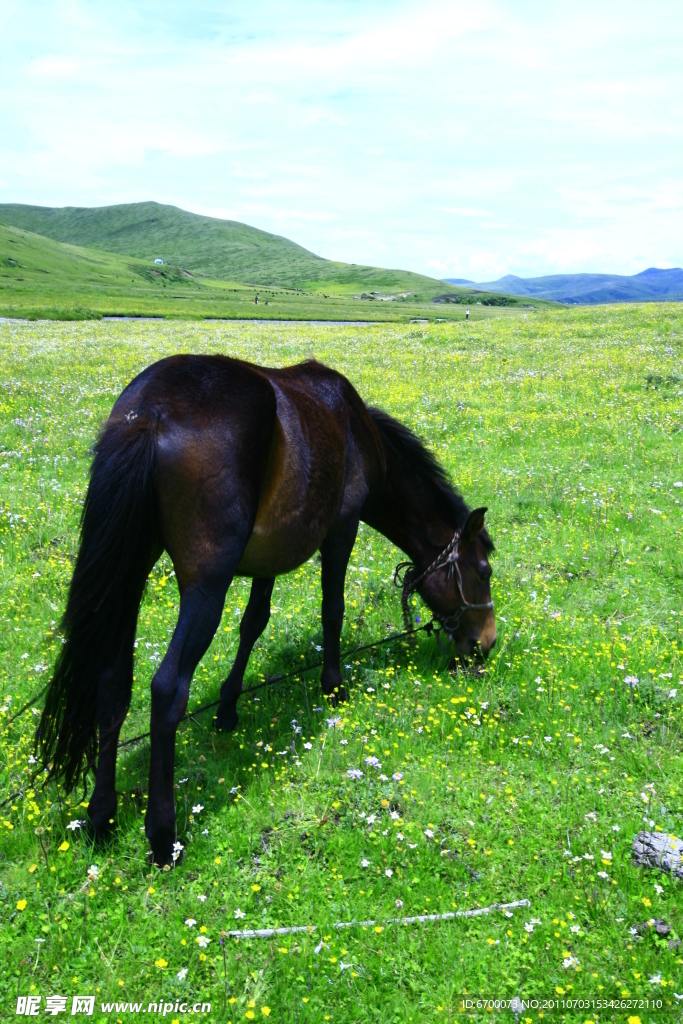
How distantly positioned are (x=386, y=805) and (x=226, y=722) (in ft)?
5.99

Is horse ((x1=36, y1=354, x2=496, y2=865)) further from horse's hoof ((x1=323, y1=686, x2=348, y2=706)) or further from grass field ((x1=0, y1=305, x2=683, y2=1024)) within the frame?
horse's hoof ((x1=323, y1=686, x2=348, y2=706))

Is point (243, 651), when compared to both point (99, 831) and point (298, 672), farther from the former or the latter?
point (99, 831)

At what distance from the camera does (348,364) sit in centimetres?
2569

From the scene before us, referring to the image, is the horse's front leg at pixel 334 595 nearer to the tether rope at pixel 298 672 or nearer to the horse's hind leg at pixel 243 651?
the tether rope at pixel 298 672

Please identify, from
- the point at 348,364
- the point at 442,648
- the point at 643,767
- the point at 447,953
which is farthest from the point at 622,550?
the point at 348,364

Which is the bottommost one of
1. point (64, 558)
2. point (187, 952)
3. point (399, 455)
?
point (187, 952)

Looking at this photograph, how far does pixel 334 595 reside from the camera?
6.51m

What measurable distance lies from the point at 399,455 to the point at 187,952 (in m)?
4.72

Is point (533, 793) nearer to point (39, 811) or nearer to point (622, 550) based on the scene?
point (39, 811)

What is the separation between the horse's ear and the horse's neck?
42 centimetres

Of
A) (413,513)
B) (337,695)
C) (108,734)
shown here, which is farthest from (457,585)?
(108,734)

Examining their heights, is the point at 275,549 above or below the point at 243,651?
above

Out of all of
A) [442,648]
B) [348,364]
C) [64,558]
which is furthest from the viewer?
[348,364]

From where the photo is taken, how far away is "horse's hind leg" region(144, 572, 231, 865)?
14.4 feet
